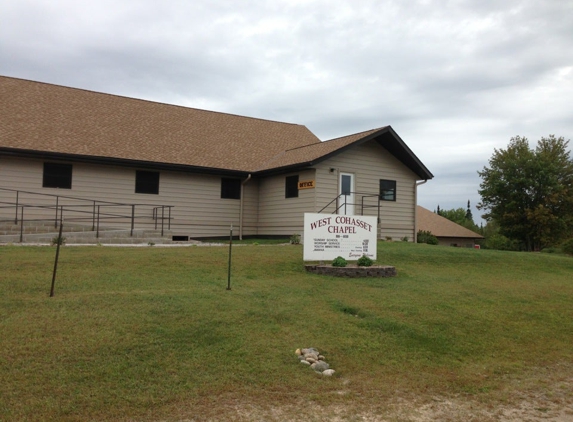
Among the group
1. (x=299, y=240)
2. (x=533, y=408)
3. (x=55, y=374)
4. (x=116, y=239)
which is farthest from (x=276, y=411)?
(x=299, y=240)

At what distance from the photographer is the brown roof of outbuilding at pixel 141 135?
1905cm

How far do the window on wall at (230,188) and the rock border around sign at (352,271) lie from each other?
11.1m

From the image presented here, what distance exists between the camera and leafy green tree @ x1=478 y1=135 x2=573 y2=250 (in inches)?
1713

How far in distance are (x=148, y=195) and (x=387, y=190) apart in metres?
9.88

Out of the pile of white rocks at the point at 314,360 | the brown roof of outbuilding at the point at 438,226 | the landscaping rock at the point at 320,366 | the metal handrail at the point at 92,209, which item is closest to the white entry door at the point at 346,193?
the metal handrail at the point at 92,209

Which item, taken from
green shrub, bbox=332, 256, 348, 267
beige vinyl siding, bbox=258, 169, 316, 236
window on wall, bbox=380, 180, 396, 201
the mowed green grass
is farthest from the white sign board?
window on wall, bbox=380, 180, 396, 201

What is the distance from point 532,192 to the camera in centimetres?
4550

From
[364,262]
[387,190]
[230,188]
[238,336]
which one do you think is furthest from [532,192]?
[238,336]

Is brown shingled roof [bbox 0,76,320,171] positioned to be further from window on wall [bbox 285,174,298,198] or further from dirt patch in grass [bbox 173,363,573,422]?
dirt patch in grass [bbox 173,363,573,422]

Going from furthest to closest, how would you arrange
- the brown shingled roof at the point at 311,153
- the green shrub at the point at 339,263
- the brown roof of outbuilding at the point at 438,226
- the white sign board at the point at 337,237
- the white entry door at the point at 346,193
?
the brown roof of outbuilding at the point at 438,226, the white entry door at the point at 346,193, the brown shingled roof at the point at 311,153, the white sign board at the point at 337,237, the green shrub at the point at 339,263

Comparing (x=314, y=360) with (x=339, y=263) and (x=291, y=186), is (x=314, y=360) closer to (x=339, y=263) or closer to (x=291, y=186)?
(x=339, y=263)

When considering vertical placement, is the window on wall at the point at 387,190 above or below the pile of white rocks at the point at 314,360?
above

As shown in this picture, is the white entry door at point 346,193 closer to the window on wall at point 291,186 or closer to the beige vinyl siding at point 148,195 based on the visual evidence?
the window on wall at point 291,186

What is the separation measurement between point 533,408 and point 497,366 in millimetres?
1179
